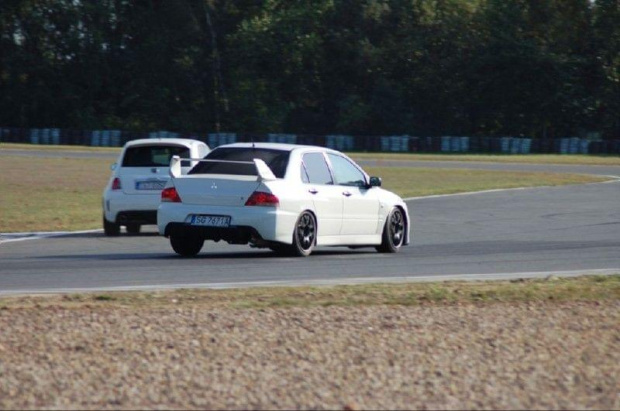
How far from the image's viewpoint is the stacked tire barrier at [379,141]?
61.8 metres

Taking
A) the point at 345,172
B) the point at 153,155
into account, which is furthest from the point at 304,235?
the point at 153,155

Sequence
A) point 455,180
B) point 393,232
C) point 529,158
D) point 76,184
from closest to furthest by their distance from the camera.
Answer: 1. point 393,232
2. point 76,184
3. point 455,180
4. point 529,158

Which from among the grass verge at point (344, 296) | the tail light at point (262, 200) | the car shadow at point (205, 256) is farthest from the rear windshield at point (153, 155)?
the grass verge at point (344, 296)

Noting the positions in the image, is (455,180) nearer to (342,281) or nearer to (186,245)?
(186,245)

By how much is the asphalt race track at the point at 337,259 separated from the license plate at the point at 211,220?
440 mm

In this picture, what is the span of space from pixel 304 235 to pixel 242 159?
3.96ft

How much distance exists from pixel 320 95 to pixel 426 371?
234 feet

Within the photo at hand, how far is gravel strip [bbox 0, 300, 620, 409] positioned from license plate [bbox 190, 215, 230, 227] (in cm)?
486

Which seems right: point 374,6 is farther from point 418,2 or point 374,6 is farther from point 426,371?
point 426,371

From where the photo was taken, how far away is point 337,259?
15297 millimetres

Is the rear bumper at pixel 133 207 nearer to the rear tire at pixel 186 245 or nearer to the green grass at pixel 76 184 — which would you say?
the green grass at pixel 76 184

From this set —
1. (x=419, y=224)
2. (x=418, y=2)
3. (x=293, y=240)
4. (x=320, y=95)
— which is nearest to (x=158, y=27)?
(x=320, y=95)

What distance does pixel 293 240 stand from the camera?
15.1 meters

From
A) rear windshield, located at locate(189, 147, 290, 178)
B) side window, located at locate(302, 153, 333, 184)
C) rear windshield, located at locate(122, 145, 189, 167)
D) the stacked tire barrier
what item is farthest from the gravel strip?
the stacked tire barrier
